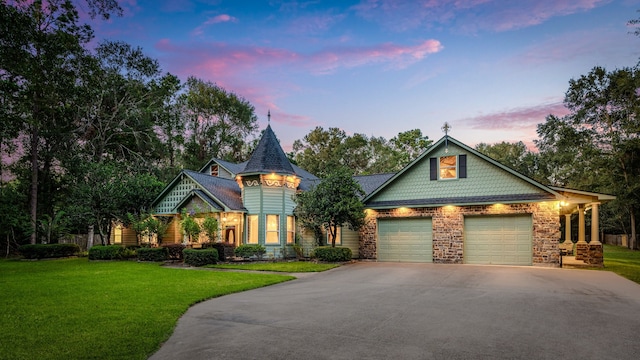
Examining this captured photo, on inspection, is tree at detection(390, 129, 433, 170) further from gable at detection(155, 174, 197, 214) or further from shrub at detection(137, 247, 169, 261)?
shrub at detection(137, 247, 169, 261)

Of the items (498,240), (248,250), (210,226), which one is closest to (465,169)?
(498,240)

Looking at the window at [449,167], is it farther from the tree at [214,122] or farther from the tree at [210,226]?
the tree at [214,122]

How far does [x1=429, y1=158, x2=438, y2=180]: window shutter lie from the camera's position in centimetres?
1898

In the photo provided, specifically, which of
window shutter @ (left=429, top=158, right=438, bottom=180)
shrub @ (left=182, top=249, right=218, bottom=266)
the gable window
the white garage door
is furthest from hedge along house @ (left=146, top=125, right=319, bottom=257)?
the white garage door

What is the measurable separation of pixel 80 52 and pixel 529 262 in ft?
69.5

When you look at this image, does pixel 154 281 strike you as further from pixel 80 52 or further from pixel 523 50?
pixel 523 50

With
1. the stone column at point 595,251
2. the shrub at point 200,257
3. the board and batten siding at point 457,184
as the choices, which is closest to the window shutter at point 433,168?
the board and batten siding at point 457,184

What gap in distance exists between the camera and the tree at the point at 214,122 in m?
45.7

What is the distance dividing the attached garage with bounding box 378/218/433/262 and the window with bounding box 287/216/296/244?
18.3 feet

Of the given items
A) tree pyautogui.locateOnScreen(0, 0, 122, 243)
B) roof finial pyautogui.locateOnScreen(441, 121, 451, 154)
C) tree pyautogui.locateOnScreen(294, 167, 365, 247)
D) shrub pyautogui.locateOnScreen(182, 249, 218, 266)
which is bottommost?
shrub pyautogui.locateOnScreen(182, 249, 218, 266)

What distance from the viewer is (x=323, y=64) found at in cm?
2059

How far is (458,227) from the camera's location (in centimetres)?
1798

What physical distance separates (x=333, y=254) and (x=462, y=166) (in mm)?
7789

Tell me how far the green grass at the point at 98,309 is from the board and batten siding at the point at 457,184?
8.82 meters
